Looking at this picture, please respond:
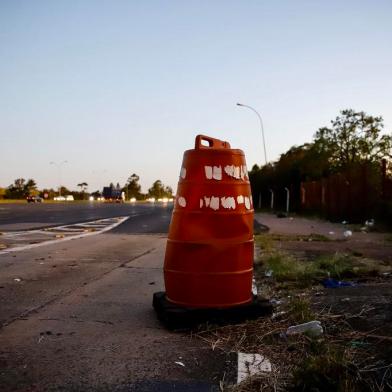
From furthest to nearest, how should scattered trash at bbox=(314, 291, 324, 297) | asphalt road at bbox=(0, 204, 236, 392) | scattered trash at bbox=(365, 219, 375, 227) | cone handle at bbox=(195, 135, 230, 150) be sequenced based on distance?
scattered trash at bbox=(365, 219, 375, 227) < scattered trash at bbox=(314, 291, 324, 297) < cone handle at bbox=(195, 135, 230, 150) < asphalt road at bbox=(0, 204, 236, 392)

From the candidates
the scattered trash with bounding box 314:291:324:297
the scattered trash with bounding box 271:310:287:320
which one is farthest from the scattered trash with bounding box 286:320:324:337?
the scattered trash with bounding box 314:291:324:297

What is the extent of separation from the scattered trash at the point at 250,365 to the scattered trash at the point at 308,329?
0.44m

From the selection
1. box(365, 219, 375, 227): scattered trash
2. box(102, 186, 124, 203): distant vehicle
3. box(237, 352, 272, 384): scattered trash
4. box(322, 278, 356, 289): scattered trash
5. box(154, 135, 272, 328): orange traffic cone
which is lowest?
box(237, 352, 272, 384): scattered trash

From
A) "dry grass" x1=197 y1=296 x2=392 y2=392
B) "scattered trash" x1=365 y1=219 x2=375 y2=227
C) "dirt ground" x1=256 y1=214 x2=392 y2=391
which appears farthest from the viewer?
"scattered trash" x1=365 y1=219 x2=375 y2=227

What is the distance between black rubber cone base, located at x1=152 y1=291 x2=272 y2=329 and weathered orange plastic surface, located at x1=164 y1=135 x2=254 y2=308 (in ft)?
0.34

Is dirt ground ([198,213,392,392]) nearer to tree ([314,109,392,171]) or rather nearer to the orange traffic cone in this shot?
the orange traffic cone

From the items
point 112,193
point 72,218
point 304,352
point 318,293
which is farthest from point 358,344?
point 112,193

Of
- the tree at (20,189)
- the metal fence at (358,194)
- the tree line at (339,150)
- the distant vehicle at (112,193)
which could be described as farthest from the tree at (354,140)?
the tree at (20,189)

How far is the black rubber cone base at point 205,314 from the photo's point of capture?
3.52 meters

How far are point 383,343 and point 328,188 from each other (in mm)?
21341

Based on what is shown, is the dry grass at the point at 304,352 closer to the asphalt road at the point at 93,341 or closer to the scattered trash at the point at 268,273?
the asphalt road at the point at 93,341

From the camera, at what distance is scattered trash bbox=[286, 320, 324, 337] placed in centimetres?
323

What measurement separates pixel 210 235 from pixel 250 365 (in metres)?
1.15

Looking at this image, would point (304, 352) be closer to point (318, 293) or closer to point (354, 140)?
point (318, 293)
